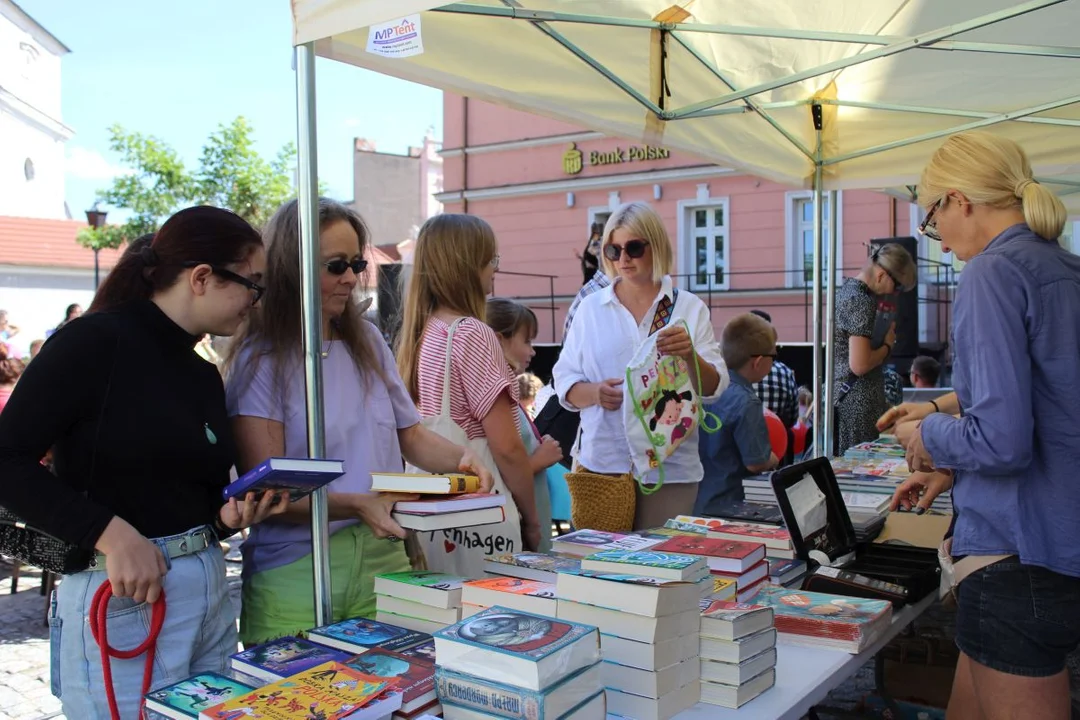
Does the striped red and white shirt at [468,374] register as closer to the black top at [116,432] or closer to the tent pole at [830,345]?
the black top at [116,432]

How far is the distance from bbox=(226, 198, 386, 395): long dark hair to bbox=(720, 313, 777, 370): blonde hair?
2.19m

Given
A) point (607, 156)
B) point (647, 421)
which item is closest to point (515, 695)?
point (647, 421)

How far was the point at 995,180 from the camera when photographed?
5.89 feet

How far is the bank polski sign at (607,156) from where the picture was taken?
1714 centimetres

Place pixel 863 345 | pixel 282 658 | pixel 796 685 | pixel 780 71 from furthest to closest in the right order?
pixel 863 345 → pixel 780 71 → pixel 796 685 → pixel 282 658

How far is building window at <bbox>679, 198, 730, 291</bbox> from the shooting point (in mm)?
16797

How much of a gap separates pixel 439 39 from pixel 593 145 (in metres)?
16.0

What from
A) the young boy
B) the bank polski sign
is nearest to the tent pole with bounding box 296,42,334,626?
the young boy

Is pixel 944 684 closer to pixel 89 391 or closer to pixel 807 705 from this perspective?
pixel 807 705

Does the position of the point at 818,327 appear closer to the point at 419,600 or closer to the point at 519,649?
the point at 419,600

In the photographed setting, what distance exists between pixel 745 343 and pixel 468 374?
1828 millimetres

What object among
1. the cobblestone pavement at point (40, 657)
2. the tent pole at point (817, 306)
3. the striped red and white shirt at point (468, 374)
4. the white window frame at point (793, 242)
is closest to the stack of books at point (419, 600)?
the striped red and white shirt at point (468, 374)

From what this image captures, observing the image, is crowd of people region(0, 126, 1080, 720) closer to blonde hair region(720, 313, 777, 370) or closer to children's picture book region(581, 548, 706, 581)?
children's picture book region(581, 548, 706, 581)

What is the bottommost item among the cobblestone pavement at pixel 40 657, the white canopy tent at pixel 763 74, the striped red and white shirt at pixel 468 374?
the cobblestone pavement at pixel 40 657
